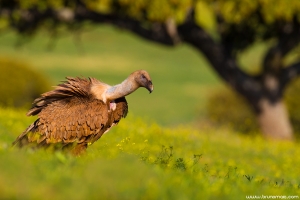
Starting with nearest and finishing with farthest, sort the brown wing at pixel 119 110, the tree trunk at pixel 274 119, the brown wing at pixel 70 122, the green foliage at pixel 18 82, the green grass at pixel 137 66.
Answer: the brown wing at pixel 70 122, the brown wing at pixel 119 110, the tree trunk at pixel 274 119, the green foliage at pixel 18 82, the green grass at pixel 137 66

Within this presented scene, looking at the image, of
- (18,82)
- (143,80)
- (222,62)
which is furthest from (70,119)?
(18,82)

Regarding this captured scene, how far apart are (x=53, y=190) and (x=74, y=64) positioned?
4013cm

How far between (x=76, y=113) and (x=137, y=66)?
36804mm

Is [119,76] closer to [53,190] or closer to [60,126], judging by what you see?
[60,126]

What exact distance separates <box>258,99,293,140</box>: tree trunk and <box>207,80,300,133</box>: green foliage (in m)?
4.71

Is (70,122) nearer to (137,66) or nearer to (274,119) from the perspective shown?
(274,119)

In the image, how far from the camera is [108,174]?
18.6 feet

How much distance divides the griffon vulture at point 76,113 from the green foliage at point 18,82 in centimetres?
1541

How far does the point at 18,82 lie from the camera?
78.2 feet

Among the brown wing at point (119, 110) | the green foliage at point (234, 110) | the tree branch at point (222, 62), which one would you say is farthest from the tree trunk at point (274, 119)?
the brown wing at point (119, 110)

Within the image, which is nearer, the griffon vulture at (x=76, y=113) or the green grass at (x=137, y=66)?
the griffon vulture at (x=76, y=113)

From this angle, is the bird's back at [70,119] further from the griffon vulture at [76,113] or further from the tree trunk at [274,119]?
the tree trunk at [274,119]

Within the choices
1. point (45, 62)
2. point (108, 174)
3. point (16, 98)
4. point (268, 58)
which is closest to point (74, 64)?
point (45, 62)

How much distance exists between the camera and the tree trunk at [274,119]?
67.9 feet
